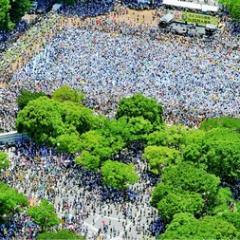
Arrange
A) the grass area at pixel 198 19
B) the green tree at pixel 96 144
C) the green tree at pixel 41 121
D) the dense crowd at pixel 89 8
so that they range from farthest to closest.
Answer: the dense crowd at pixel 89 8
the grass area at pixel 198 19
the green tree at pixel 41 121
the green tree at pixel 96 144

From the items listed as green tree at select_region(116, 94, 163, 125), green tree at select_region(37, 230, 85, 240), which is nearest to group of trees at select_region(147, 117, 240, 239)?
green tree at select_region(116, 94, 163, 125)

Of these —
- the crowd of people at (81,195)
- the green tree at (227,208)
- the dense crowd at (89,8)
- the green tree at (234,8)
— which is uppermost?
the green tree at (234,8)

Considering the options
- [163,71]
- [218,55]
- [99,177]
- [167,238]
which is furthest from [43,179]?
[218,55]

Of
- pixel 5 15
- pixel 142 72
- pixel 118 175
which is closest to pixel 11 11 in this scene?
pixel 5 15

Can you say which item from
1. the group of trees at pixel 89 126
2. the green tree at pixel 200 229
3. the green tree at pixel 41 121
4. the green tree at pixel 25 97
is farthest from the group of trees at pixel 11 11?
the green tree at pixel 200 229

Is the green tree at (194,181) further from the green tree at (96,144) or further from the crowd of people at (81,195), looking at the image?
the green tree at (96,144)
